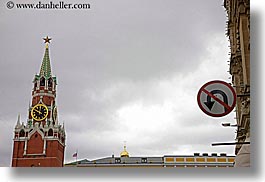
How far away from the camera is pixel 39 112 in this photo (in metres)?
4.89

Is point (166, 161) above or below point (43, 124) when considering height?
below

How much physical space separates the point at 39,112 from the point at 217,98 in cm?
193

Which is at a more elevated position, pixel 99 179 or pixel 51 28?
pixel 51 28

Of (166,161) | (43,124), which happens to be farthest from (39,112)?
(166,161)

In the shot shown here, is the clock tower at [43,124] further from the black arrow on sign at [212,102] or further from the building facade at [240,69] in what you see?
the building facade at [240,69]

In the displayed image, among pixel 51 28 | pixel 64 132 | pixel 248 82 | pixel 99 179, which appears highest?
pixel 51 28

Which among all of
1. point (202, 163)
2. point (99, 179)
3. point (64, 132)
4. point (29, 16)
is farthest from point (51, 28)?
point (202, 163)

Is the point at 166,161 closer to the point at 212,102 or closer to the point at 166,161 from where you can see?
the point at 166,161

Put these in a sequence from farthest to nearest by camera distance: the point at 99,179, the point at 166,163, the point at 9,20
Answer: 1. the point at 9,20
2. the point at 166,163
3. the point at 99,179

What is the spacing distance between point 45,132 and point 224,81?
2.06 metres

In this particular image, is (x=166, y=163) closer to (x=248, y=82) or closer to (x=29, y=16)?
(x=248, y=82)

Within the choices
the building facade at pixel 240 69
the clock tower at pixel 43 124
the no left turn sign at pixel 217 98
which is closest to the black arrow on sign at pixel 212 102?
the no left turn sign at pixel 217 98

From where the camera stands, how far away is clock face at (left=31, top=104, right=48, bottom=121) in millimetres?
Answer: 4834

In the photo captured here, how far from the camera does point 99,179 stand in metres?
4.06
